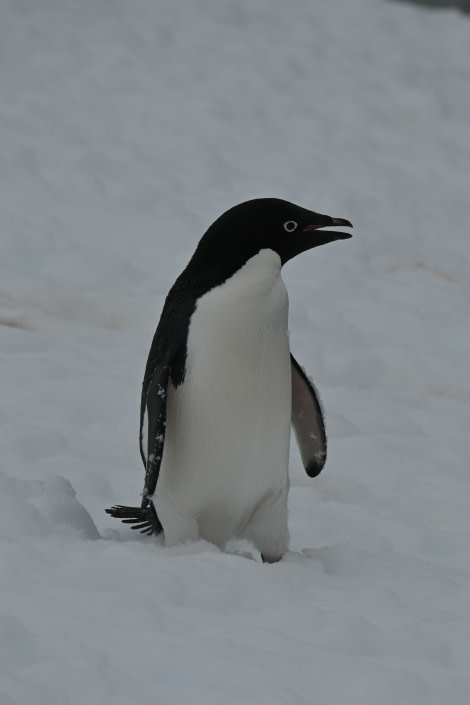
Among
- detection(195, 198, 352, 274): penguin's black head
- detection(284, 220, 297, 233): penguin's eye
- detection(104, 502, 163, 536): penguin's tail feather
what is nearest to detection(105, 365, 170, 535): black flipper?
detection(104, 502, 163, 536): penguin's tail feather

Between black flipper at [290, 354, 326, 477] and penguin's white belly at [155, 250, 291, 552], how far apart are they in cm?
22

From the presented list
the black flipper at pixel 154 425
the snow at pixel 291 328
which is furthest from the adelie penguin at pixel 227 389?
the snow at pixel 291 328

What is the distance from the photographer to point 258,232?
2.81 meters

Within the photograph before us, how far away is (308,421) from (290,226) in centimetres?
57

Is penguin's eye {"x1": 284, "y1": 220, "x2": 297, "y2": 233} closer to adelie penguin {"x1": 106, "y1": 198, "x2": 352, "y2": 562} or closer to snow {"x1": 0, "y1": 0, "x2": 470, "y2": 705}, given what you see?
adelie penguin {"x1": 106, "y1": 198, "x2": 352, "y2": 562}

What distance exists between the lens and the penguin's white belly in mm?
2738

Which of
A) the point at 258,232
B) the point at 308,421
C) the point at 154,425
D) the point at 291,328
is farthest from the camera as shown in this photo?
the point at 291,328

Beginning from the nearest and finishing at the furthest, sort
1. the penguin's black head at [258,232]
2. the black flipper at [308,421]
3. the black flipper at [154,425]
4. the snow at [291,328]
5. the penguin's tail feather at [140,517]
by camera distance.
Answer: the snow at [291,328]
the black flipper at [154,425]
the penguin's black head at [258,232]
the penguin's tail feather at [140,517]
the black flipper at [308,421]

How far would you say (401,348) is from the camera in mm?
5074

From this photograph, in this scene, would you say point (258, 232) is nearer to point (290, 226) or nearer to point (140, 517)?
point (290, 226)

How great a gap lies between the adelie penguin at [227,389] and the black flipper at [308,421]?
0.22 metres

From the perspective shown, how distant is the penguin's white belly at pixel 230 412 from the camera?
274 centimetres

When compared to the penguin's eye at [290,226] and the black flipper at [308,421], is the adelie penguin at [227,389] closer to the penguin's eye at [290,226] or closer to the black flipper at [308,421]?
the penguin's eye at [290,226]

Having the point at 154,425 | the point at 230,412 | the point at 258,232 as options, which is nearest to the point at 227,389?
the point at 230,412
